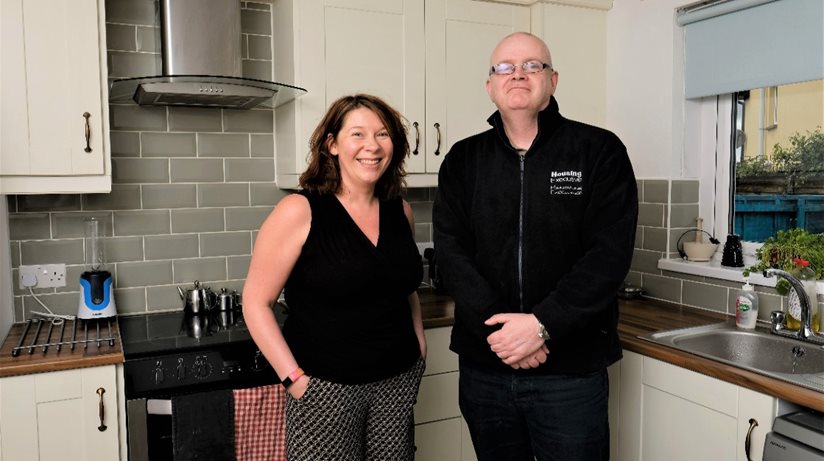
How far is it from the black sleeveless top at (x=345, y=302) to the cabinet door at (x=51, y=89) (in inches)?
37.4

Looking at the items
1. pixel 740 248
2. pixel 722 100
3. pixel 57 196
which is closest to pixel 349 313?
pixel 57 196

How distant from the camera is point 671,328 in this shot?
7.93ft

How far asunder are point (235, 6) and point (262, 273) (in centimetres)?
122

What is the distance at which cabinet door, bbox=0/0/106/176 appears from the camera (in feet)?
7.10

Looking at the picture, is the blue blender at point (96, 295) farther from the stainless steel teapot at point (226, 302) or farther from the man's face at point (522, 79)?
the man's face at point (522, 79)

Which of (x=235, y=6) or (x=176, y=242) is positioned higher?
(x=235, y=6)

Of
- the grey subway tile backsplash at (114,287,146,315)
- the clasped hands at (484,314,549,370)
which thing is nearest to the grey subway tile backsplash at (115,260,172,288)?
the grey subway tile backsplash at (114,287,146,315)

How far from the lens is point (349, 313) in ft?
5.77

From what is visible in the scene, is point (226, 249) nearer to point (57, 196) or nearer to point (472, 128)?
point (57, 196)

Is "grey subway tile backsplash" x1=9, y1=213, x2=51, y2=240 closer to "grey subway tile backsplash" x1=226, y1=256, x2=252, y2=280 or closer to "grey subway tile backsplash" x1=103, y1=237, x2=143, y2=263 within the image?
"grey subway tile backsplash" x1=103, y1=237, x2=143, y2=263

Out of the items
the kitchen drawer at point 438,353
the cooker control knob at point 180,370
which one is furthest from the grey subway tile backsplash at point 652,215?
the cooker control knob at point 180,370

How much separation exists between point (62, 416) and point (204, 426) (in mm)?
409

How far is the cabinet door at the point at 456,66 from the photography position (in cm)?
279

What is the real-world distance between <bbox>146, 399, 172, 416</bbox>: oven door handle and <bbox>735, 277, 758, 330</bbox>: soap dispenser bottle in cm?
194
